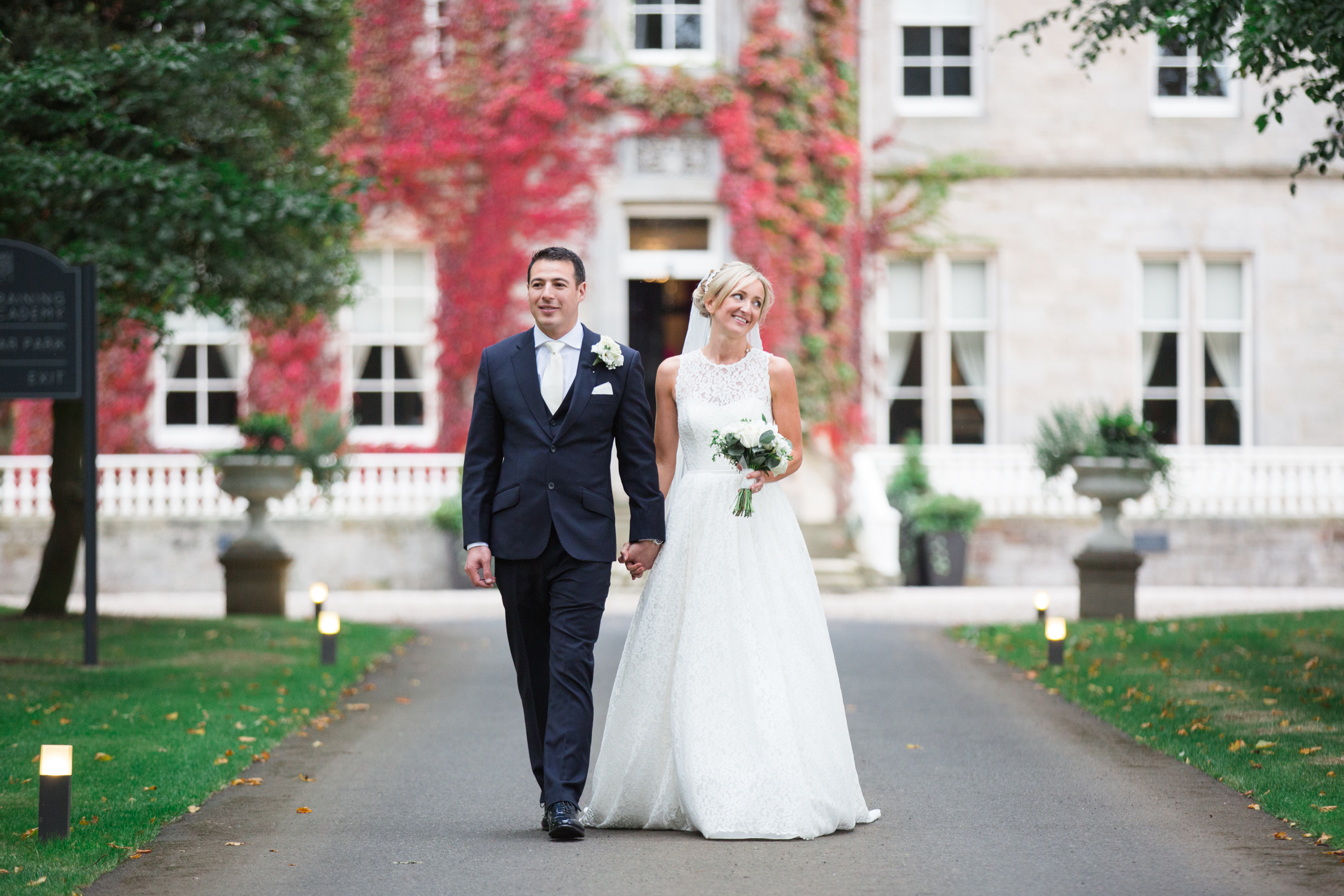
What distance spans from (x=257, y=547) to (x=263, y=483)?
0.60 m

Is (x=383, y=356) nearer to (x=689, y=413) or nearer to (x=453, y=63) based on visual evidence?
(x=453, y=63)

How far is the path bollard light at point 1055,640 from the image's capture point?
10820 millimetres

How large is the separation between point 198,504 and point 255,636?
644 centimetres

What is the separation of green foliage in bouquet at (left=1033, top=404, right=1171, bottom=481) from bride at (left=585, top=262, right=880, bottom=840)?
8.16 m

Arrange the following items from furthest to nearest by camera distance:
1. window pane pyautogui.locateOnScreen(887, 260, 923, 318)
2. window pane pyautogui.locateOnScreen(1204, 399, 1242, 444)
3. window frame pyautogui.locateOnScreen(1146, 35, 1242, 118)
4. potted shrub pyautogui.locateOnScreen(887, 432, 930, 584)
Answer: window pane pyautogui.locateOnScreen(1204, 399, 1242, 444)
window pane pyautogui.locateOnScreen(887, 260, 923, 318)
window frame pyautogui.locateOnScreen(1146, 35, 1242, 118)
potted shrub pyautogui.locateOnScreen(887, 432, 930, 584)

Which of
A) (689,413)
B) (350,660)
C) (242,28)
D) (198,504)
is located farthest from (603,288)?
(689,413)

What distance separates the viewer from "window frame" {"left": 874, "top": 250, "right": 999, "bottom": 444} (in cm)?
2073

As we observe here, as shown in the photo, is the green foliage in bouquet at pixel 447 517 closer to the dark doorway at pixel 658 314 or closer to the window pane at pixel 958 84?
the dark doorway at pixel 658 314

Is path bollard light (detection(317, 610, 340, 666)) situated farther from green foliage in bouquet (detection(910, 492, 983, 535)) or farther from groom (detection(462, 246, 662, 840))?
green foliage in bouquet (detection(910, 492, 983, 535))

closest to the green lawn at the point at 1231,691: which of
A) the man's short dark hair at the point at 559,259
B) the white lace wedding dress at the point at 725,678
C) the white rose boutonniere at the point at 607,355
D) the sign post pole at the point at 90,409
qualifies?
the white lace wedding dress at the point at 725,678

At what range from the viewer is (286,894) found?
202 inches

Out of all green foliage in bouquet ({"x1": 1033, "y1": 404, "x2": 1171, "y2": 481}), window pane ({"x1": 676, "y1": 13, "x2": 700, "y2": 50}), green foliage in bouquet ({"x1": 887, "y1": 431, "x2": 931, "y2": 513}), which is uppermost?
window pane ({"x1": 676, "y1": 13, "x2": 700, "y2": 50})

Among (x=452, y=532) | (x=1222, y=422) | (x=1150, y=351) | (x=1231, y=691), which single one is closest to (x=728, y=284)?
(x=1231, y=691)

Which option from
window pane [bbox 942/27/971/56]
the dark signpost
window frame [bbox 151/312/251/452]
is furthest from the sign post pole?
window pane [bbox 942/27/971/56]
